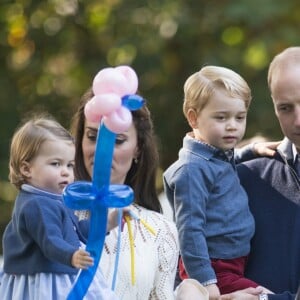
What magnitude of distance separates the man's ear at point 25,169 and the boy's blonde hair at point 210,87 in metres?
0.73

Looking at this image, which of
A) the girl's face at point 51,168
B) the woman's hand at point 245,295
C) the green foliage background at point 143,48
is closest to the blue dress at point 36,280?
the girl's face at point 51,168

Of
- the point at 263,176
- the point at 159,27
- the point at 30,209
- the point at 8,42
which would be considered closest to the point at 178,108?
the point at 159,27

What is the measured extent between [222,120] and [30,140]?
0.75 m

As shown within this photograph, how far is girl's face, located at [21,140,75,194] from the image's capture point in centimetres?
434

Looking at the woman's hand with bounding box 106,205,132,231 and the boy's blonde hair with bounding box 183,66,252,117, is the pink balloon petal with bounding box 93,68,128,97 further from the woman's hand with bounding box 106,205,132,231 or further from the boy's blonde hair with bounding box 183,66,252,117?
the boy's blonde hair with bounding box 183,66,252,117

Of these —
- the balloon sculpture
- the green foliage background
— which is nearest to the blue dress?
the balloon sculpture

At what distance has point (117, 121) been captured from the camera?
3709 mm

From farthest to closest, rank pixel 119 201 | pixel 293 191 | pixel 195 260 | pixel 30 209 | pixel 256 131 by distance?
pixel 256 131, pixel 293 191, pixel 195 260, pixel 30 209, pixel 119 201

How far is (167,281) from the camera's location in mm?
4883

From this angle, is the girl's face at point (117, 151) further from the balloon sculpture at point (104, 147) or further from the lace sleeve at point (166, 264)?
the balloon sculpture at point (104, 147)

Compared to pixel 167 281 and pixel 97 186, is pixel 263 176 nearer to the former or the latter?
pixel 167 281

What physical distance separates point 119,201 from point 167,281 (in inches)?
46.3

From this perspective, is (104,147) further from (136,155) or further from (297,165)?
(297,165)

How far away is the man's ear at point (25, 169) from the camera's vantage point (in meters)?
4.37
